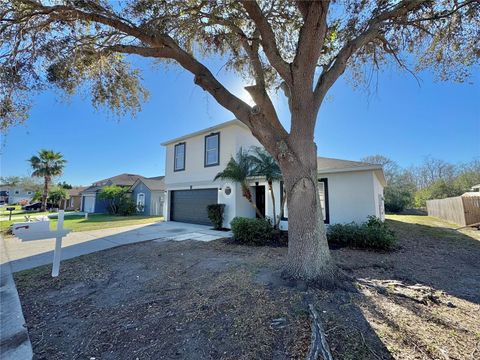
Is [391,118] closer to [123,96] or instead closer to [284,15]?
[284,15]

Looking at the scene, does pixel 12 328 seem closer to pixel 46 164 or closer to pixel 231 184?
pixel 231 184

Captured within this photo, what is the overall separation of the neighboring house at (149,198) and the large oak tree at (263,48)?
58.6 feet

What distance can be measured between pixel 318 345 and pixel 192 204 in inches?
511

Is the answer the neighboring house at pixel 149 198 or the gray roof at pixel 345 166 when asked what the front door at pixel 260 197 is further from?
the neighboring house at pixel 149 198

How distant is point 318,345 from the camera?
91.4 inches

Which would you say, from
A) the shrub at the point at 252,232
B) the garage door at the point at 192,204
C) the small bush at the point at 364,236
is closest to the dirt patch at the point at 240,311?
the small bush at the point at 364,236

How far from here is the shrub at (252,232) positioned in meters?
8.55

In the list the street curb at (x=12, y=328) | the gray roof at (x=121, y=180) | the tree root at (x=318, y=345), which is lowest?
the street curb at (x=12, y=328)

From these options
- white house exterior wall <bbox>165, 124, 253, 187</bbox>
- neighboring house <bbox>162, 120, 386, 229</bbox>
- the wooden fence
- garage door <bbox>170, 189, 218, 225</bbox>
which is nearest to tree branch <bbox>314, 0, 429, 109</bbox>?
neighboring house <bbox>162, 120, 386, 229</bbox>

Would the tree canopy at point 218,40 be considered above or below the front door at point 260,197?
above

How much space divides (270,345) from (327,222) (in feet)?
27.0

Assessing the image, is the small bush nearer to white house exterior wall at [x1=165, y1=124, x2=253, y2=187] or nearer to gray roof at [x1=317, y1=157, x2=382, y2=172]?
gray roof at [x1=317, y1=157, x2=382, y2=172]

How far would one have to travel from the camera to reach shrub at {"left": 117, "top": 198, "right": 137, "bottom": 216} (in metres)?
22.4

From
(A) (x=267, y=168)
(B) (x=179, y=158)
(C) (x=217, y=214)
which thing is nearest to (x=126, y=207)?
(B) (x=179, y=158)
